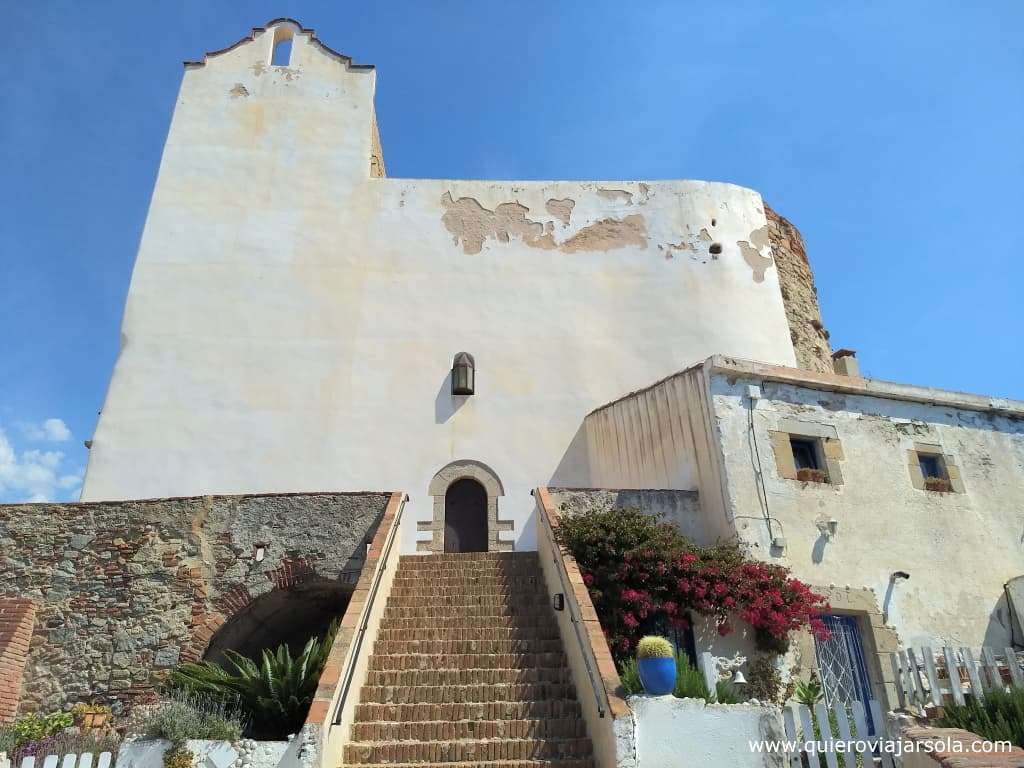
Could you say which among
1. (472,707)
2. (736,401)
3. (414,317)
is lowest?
(472,707)

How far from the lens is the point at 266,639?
976cm

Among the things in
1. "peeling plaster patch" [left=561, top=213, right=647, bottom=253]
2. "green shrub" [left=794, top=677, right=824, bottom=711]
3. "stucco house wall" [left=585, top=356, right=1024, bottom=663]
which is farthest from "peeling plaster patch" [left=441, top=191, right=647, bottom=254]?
"green shrub" [left=794, top=677, right=824, bottom=711]

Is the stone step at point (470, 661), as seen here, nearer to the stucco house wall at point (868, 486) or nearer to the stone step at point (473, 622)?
the stone step at point (473, 622)

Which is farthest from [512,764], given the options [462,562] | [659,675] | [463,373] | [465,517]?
[463,373]

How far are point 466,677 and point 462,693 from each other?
241 millimetres

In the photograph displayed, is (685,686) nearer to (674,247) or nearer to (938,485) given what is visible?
(938,485)

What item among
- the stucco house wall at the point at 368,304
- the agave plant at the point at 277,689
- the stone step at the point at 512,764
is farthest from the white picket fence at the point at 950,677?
the stucco house wall at the point at 368,304

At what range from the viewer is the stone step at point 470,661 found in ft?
23.3

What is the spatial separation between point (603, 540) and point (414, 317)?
677cm

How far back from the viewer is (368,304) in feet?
44.3

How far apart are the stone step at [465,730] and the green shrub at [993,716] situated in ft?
9.68

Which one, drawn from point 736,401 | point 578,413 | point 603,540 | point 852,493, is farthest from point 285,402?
point 852,493

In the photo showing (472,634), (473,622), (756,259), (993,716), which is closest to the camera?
(993,716)

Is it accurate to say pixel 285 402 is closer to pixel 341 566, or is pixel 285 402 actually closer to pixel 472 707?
pixel 341 566
